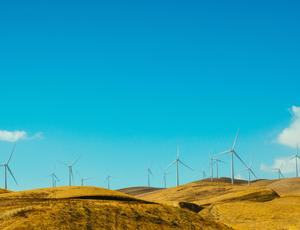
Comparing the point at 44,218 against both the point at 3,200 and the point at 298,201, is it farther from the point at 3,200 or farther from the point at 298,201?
the point at 298,201

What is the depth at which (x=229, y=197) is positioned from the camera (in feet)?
507

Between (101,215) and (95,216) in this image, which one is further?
(101,215)

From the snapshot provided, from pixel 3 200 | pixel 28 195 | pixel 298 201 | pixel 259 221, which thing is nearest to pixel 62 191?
pixel 28 195

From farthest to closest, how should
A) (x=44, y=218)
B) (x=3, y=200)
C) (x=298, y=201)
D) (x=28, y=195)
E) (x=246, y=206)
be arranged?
(x=298, y=201) < (x=246, y=206) < (x=28, y=195) < (x=3, y=200) < (x=44, y=218)

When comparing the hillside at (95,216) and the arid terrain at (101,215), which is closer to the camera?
the hillside at (95,216)

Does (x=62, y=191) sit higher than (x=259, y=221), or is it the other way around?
(x=62, y=191)

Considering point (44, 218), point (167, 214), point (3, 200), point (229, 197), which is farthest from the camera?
point (229, 197)

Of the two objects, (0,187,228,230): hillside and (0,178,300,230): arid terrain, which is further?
(0,178,300,230): arid terrain

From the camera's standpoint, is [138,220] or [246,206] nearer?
[138,220]

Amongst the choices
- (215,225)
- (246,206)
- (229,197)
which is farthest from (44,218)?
(229,197)

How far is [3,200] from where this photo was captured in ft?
267

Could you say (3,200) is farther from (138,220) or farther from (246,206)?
(246,206)

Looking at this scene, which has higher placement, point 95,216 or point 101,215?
point 101,215

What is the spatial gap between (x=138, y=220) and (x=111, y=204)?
5.34 metres
